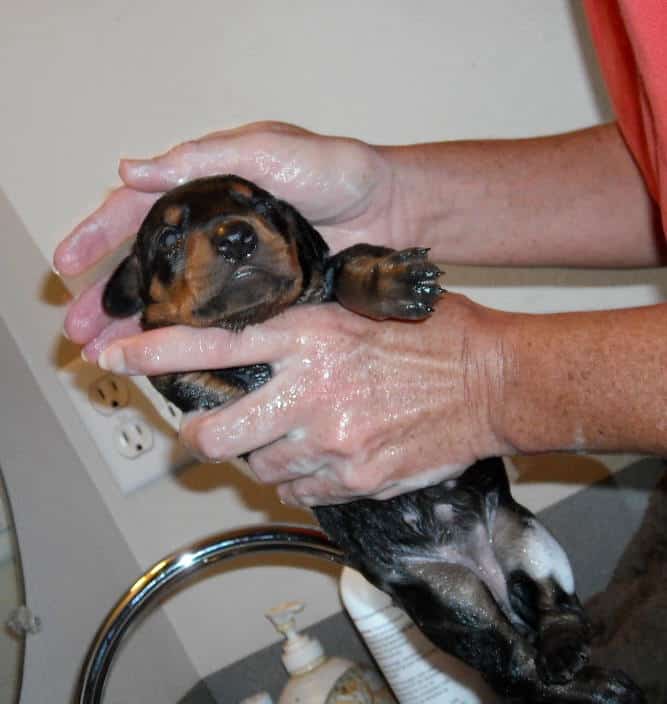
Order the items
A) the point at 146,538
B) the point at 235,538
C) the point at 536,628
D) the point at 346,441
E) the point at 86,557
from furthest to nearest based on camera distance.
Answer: the point at 146,538 → the point at 86,557 → the point at 235,538 → the point at 536,628 → the point at 346,441

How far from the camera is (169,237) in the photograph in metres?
1.41

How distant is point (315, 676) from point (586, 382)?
2.60ft

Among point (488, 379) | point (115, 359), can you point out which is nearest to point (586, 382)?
point (488, 379)

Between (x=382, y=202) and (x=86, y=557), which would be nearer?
(x=382, y=202)

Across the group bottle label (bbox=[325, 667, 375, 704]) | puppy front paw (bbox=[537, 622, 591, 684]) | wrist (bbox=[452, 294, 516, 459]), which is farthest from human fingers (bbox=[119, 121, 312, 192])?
bottle label (bbox=[325, 667, 375, 704])

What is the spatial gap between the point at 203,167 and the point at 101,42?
46cm

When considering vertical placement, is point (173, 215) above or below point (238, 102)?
below

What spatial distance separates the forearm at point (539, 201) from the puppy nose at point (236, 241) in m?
0.33

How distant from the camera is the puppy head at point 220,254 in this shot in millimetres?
1343

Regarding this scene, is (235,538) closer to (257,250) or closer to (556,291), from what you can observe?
(257,250)

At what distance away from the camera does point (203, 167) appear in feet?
4.68

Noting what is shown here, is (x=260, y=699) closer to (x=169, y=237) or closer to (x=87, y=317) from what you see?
(x=87, y=317)

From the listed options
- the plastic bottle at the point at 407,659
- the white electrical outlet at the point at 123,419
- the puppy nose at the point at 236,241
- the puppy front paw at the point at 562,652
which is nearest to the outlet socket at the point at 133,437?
the white electrical outlet at the point at 123,419

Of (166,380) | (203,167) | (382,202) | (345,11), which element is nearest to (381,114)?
(345,11)
